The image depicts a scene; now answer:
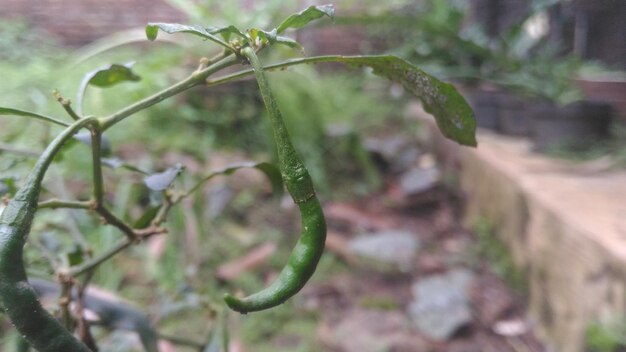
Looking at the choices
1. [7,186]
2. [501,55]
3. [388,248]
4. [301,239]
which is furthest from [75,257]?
[501,55]

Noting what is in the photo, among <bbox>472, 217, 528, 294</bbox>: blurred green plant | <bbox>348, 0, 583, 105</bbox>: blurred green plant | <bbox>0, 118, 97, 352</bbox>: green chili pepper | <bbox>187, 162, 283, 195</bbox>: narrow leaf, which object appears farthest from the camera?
<bbox>348, 0, 583, 105</bbox>: blurred green plant

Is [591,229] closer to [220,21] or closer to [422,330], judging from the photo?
[422,330]

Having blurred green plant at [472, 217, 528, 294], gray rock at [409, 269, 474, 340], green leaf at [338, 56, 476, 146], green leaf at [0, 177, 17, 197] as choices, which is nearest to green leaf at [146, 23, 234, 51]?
green leaf at [338, 56, 476, 146]

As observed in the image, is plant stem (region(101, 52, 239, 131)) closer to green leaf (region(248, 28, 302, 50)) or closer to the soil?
green leaf (region(248, 28, 302, 50))

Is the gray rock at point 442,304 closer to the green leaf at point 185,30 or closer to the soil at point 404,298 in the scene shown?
the soil at point 404,298

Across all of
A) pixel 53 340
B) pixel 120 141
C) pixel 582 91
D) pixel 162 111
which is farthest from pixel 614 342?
pixel 162 111

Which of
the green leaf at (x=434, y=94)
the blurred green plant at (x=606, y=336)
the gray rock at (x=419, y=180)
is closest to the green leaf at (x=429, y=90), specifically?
the green leaf at (x=434, y=94)
